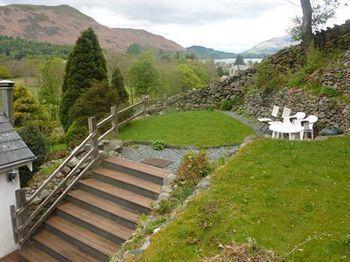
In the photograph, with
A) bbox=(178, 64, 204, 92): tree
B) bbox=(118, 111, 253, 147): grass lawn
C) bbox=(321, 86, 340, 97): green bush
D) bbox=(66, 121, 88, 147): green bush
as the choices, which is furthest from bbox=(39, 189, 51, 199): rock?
bbox=(178, 64, 204, 92): tree

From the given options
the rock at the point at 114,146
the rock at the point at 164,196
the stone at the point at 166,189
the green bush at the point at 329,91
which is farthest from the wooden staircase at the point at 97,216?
the green bush at the point at 329,91

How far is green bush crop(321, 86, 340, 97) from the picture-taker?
35.9 feet

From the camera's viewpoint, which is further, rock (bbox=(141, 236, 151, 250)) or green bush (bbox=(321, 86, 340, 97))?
green bush (bbox=(321, 86, 340, 97))

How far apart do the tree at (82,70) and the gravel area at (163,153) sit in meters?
9.57

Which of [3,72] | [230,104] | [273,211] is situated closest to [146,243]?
[273,211]

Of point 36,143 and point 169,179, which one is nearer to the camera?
point 169,179

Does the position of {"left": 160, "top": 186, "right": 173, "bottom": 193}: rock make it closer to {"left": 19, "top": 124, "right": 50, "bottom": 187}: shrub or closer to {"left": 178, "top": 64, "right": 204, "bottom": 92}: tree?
{"left": 19, "top": 124, "right": 50, "bottom": 187}: shrub

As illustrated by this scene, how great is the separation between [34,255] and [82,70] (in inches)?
522

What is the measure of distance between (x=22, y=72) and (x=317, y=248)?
35.0m

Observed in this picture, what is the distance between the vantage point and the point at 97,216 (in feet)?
24.4

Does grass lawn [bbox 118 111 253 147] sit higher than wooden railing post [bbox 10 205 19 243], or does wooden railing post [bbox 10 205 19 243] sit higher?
grass lawn [bbox 118 111 253 147]

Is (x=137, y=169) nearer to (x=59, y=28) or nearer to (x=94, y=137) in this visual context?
(x=94, y=137)

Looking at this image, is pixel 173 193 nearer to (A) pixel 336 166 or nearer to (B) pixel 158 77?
(A) pixel 336 166

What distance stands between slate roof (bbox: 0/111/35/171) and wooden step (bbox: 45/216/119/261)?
162 cm
